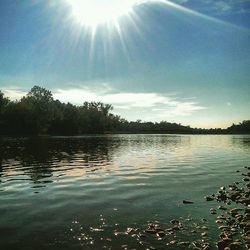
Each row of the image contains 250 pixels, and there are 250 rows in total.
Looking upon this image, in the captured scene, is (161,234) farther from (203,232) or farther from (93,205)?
(93,205)

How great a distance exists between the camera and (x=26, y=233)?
1343cm

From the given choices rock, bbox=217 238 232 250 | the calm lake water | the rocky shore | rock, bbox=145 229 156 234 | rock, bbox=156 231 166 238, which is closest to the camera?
rock, bbox=217 238 232 250

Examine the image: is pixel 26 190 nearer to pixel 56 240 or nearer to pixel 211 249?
pixel 56 240

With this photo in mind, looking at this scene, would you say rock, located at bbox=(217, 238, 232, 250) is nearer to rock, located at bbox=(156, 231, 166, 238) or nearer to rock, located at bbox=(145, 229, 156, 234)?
rock, located at bbox=(156, 231, 166, 238)

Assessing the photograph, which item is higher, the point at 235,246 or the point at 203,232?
the point at 235,246

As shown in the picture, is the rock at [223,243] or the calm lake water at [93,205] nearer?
the rock at [223,243]

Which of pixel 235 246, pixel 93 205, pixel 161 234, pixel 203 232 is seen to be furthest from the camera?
pixel 93 205

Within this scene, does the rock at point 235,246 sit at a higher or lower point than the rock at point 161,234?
higher

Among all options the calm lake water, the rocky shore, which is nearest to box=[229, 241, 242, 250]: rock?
the rocky shore

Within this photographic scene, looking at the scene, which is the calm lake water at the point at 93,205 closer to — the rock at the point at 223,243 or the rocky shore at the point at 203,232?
the rocky shore at the point at 203,232

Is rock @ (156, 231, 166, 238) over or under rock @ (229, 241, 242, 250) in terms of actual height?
under

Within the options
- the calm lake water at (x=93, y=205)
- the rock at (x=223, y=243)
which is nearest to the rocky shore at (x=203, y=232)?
the rock at (x=223, y=243)

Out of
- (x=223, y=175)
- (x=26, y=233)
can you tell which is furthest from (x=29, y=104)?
(x=26, y=233)

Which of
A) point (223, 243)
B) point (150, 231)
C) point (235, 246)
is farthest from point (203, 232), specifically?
point (150, 231)
